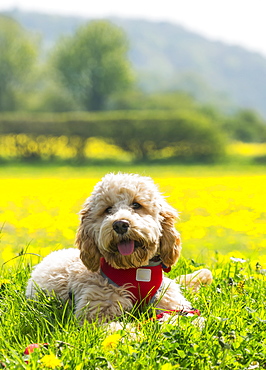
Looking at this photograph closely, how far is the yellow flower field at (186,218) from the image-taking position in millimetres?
6441

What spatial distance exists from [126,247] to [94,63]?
147ft

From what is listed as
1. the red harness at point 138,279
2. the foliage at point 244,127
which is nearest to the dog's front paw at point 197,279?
the red harness at point 138,279

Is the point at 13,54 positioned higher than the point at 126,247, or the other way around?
the point at 13,54

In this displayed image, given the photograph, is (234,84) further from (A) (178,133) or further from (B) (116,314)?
(B) (116,314)

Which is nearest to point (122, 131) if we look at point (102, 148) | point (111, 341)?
point (102, 148)

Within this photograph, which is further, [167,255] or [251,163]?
[251,163]

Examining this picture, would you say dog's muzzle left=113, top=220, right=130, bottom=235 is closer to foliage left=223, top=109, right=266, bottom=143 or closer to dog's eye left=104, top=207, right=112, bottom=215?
dog's eye left=104, top=207, right=112, bottom=215

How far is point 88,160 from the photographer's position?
23703 millimetres

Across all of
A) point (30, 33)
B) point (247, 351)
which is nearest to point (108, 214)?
point (247, 351)

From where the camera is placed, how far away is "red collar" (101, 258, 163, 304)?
3.22 meters

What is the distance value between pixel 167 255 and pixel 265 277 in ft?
3.70

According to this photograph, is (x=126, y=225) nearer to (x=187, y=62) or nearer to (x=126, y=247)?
(x=126, y=247)

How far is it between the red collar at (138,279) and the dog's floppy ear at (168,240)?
0.12 meters

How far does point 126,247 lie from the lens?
9.74ft
